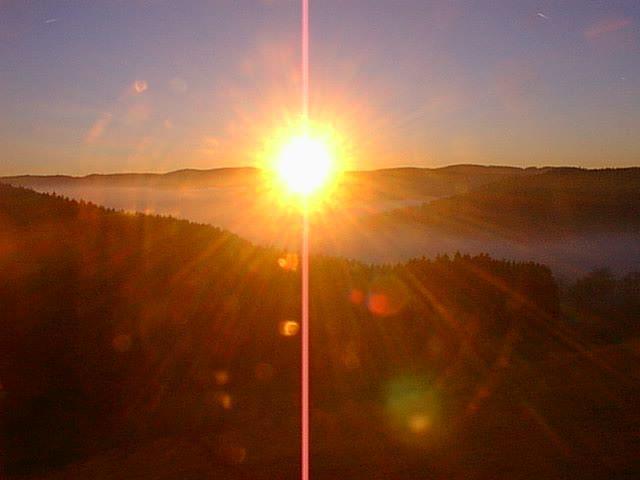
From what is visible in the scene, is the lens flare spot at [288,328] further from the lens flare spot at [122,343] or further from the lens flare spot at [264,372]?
the lens flare spot at [122,343]

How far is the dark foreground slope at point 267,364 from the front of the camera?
28.8 ft

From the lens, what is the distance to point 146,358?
1262 centimetres

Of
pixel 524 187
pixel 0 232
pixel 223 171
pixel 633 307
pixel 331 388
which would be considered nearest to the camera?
pixel 331 388

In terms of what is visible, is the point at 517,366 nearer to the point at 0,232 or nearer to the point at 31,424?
the point at 31,424

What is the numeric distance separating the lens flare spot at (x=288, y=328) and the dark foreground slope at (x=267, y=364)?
4 cm

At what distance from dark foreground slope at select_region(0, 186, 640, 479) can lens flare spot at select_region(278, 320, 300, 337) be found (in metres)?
0.04

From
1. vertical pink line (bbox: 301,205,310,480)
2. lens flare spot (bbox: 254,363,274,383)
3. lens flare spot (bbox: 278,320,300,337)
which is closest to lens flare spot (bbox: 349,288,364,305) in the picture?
vertical pink line (bbox: 301,205,310,480)

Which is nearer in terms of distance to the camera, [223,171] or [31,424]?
[31,424]

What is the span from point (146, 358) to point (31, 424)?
2561 millimetres

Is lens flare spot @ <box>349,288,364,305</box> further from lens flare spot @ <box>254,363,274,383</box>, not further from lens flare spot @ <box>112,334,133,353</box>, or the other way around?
lens flare spot @ <box>112,334,133,353</box>

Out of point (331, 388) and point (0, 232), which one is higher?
point (0, 232)

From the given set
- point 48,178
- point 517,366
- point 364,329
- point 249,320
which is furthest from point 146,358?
point 48,178

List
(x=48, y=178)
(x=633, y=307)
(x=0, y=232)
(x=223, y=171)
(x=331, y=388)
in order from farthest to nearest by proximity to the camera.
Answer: (x=223, y=171) → (x=48, y=178) → (x=633, y=307) → (x=0, y=232) → (x=331, y=388)

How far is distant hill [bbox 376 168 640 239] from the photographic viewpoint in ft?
188
